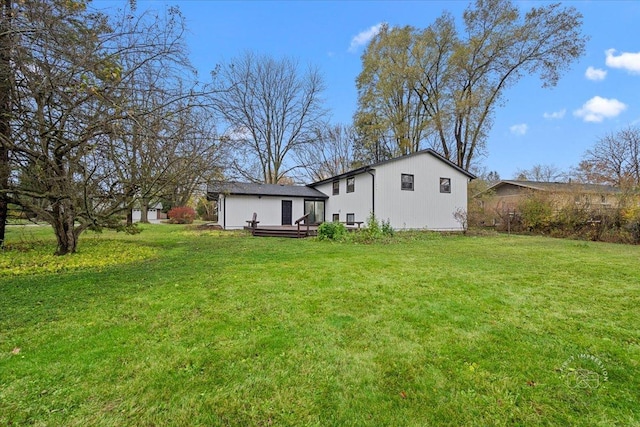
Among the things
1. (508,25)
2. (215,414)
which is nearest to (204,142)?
(215,414)

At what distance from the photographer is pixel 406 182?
14422 mm

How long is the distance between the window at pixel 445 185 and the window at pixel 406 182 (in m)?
1.97

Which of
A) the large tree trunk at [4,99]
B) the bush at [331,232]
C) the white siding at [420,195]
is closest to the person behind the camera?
the large tree trunk at [4,99]

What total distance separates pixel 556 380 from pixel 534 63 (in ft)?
67.5

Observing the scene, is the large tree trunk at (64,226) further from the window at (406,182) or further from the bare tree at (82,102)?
the window at (406,182)

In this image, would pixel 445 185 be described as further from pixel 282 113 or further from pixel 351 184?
pixel 282 113

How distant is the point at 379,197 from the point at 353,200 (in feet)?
6.30

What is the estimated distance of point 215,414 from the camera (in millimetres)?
1731

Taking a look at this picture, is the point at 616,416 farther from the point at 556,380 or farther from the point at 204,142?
the point at 204,142

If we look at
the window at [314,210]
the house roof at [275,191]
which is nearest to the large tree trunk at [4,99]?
the house roof at [275,191]

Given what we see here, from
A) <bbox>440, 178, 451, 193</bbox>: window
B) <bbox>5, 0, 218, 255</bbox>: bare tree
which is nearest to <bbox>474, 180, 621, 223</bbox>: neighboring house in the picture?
<bbox>440, 178, 451, 193</bbox>: window

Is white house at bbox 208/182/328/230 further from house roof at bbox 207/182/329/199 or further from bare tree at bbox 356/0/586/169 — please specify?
bare tree at bbox 356/0/586/169

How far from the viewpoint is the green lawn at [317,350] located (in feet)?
5.83

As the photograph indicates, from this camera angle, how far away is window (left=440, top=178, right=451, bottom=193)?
15180 millimetres
